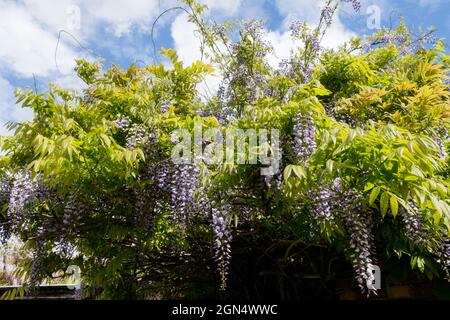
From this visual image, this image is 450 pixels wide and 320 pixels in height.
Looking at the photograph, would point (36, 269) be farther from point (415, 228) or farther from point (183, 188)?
point (415, 228)

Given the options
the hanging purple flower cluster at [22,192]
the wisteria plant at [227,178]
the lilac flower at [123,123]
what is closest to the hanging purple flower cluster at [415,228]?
the wisteria plant at [227,178]

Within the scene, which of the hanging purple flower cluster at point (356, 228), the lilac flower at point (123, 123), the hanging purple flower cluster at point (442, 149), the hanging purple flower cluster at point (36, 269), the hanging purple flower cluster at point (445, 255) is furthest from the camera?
the hanging purple flower cluster at point (36, 269)

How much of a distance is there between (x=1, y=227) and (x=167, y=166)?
5.36ft

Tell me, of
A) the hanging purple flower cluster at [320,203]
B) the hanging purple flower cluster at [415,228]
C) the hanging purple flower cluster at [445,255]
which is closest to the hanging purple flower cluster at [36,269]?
the hanging purple flower cluster at [320,203]

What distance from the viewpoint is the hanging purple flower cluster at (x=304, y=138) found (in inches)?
89.0

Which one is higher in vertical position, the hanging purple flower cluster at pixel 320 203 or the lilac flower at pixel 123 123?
the lilac flower at pixel 123 123

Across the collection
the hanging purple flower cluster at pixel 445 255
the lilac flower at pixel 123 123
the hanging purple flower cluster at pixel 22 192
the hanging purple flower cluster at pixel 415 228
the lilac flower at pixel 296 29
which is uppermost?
the lilac flower at pixel 296 29

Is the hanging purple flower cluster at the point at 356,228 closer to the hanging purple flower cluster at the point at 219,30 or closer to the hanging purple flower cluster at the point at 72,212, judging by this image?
the hanging purple flower cluster at the point at 72,212

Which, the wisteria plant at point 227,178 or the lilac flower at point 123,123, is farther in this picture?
the lilac flower at point 123,123

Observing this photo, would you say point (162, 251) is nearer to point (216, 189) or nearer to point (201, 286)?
point (201, 286)

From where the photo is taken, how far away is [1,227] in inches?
134

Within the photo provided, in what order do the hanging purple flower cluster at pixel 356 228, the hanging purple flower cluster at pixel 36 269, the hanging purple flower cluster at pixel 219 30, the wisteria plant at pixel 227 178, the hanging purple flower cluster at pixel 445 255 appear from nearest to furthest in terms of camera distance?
1. the wisteria plant at pixel 227 178
2. the hanging purple flower cluster at pixel 356 228
3. the hanging purple flower cluster at pixel 445 255
4. the hanging purple flower cluster at pixel 36 269
5. the hanging purple flower cluster at pixel 219 30

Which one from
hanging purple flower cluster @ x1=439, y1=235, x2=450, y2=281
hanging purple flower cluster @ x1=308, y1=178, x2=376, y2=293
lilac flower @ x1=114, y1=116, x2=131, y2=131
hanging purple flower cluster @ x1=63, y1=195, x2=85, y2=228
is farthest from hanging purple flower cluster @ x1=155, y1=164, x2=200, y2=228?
hanging purple flower cluster @ x1=439, y1=235, x2=450, y2=281
